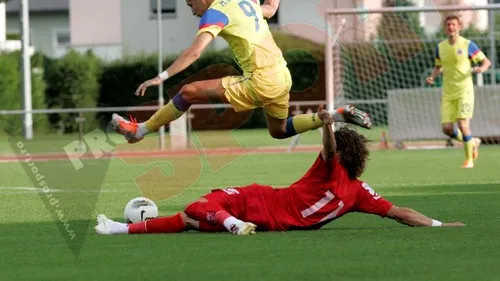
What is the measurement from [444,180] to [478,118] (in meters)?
12.3

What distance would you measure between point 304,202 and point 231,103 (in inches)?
102

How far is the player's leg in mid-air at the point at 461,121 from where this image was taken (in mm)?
19500

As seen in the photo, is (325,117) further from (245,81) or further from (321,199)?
(245,81)

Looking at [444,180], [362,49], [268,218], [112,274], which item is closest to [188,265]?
[112,274]

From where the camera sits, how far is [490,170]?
1806cm

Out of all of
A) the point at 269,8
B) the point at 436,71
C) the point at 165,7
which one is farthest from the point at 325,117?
the point at 165,7

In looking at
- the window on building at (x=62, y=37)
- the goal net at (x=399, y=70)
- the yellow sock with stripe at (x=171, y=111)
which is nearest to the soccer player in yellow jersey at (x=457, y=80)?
the goal net at (x=399, y=70)

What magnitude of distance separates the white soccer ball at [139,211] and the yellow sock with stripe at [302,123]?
83.0 inches

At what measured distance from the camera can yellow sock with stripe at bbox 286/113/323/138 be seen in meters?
11.6

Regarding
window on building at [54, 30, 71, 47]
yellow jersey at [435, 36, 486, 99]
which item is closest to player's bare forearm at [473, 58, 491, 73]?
yellow jersey at [435, 36, 486, 99]

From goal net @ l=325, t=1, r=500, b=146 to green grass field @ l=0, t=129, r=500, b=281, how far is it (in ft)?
36.1

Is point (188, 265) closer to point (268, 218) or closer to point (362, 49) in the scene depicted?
point (268, 218)

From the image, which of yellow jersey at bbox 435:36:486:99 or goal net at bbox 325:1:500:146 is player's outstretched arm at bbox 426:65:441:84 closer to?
yellow jersey at bbox 435:36:486:99

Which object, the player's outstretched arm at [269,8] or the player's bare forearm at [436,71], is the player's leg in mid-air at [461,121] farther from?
the player's outstretched arm at [269,8]
